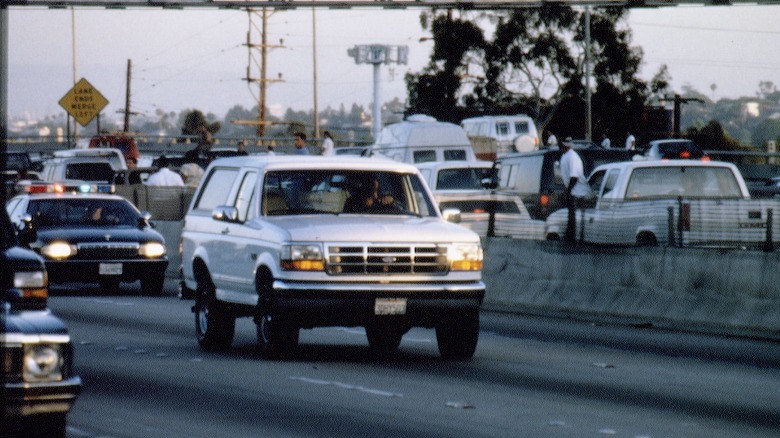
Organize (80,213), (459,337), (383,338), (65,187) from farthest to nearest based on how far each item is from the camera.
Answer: (65,187) < (80,213) < (383,338) < (459,337)

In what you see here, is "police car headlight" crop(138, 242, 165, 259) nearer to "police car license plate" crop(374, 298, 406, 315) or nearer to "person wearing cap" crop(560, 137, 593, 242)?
"person wearing cap" crop(560, 137, 593, 242)

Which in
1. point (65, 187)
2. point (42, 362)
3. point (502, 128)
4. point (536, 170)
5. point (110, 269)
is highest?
point (502, 128)

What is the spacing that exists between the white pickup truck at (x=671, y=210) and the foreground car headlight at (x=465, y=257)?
5016 millimetres

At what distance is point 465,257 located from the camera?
14336 millimetres

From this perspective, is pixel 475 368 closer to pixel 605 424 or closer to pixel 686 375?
pixel 686 375

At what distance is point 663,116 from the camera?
7888cm

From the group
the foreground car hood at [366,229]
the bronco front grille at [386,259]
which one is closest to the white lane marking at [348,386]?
the bronco front grille at [386,259]

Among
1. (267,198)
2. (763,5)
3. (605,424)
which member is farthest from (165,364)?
(763,5)

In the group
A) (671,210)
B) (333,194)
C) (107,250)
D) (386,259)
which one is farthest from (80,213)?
(386,259)

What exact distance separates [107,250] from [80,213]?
4.52 ft

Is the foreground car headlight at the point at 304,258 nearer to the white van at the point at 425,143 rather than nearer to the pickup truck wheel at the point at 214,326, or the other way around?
the pickup truck wheel at the point at 214,326

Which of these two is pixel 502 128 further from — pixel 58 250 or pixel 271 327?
pixel 271 327

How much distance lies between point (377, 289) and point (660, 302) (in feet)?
19.8

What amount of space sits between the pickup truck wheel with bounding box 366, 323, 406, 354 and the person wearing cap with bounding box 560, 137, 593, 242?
5.78 metres
